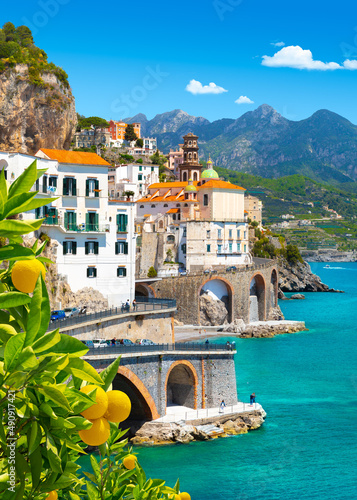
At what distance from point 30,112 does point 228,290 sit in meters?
35.3

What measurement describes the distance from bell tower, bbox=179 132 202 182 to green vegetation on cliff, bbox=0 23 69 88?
159 feet

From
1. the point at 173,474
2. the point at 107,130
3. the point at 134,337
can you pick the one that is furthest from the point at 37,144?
the point at 107,130

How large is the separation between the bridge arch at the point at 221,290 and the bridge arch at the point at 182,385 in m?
39.6

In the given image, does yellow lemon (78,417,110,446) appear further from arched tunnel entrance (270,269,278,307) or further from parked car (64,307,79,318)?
arched tunnel entrance (270,269,278,307)

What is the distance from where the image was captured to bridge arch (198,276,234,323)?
3184 inches

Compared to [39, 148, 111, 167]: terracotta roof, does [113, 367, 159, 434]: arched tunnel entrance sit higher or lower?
lower

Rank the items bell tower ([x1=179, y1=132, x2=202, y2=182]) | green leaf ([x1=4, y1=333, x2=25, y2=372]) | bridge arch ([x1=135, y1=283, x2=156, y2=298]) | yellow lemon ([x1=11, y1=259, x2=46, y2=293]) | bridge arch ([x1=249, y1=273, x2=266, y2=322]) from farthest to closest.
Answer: bell tower ([x1=179, y1=132, x2=202, y2=182]) → bridge arch ([x1=249, y1=273, x2=266, y2=322]) → bridge arch ([x1=135, y1=283, x2=156, y2=298]) → yellow lemon ([x1=11, y1=259, x2=46, y2=293]) → green leaf ([x1=4, y1=333, x2=25, y2=372])

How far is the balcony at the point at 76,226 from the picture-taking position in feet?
164

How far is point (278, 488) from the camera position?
3030 centimetres

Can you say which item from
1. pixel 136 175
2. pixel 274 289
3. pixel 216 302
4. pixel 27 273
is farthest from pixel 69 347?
pixel 136 175

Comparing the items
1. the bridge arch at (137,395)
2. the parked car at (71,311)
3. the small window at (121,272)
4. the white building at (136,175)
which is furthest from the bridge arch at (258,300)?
the bridge arch at (137,395)

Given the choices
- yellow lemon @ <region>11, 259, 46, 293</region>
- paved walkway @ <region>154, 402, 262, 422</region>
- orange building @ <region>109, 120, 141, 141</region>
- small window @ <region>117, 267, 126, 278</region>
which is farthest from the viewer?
orange building @ <region>109, 120, 141, 141</region>

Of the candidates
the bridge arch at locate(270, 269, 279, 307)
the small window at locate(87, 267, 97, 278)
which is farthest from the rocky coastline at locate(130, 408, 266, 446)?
the bridge arch at locate(270, 269, 279, 307)

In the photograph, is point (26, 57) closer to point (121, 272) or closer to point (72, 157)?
point (72, 157)
